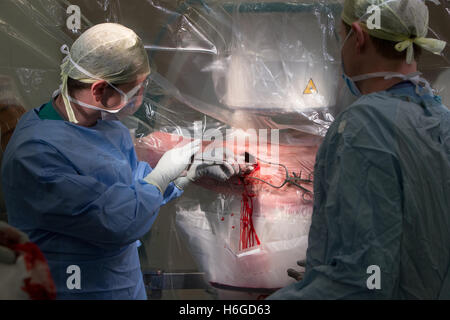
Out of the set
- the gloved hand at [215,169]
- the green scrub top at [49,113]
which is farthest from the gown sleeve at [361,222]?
the green scrub top at [49,113]

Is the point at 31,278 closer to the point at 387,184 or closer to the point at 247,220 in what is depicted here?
the point at 387,184

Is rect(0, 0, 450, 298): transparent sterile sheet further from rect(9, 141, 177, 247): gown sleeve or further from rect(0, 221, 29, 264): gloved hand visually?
rect(0, 221, 29, 264): gloved hand

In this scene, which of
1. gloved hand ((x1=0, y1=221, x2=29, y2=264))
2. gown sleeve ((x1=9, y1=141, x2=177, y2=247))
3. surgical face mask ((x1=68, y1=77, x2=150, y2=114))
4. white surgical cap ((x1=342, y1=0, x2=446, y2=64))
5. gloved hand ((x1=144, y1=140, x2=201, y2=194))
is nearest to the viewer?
gloved hand ((x1=0, y1=221, x2=29, y2=264))

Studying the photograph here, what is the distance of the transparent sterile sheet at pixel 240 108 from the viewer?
149 centimetres

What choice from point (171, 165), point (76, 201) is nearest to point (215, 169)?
point (171, 165)

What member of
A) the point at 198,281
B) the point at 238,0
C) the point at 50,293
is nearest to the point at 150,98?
the point at 238,0

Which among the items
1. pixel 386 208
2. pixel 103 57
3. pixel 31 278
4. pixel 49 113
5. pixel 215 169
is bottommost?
pixel 31 278

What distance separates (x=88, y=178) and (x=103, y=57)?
35cm

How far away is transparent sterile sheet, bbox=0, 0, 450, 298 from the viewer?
149cm

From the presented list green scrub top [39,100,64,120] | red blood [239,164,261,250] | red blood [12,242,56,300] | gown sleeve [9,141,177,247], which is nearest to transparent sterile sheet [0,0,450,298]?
red blood [239,164,261,250]

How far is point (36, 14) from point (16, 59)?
0.54ft

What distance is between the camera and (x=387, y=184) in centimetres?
85

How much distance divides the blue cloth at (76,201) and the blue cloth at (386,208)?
50cm

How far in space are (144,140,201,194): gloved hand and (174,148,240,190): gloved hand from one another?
0.04 meters
